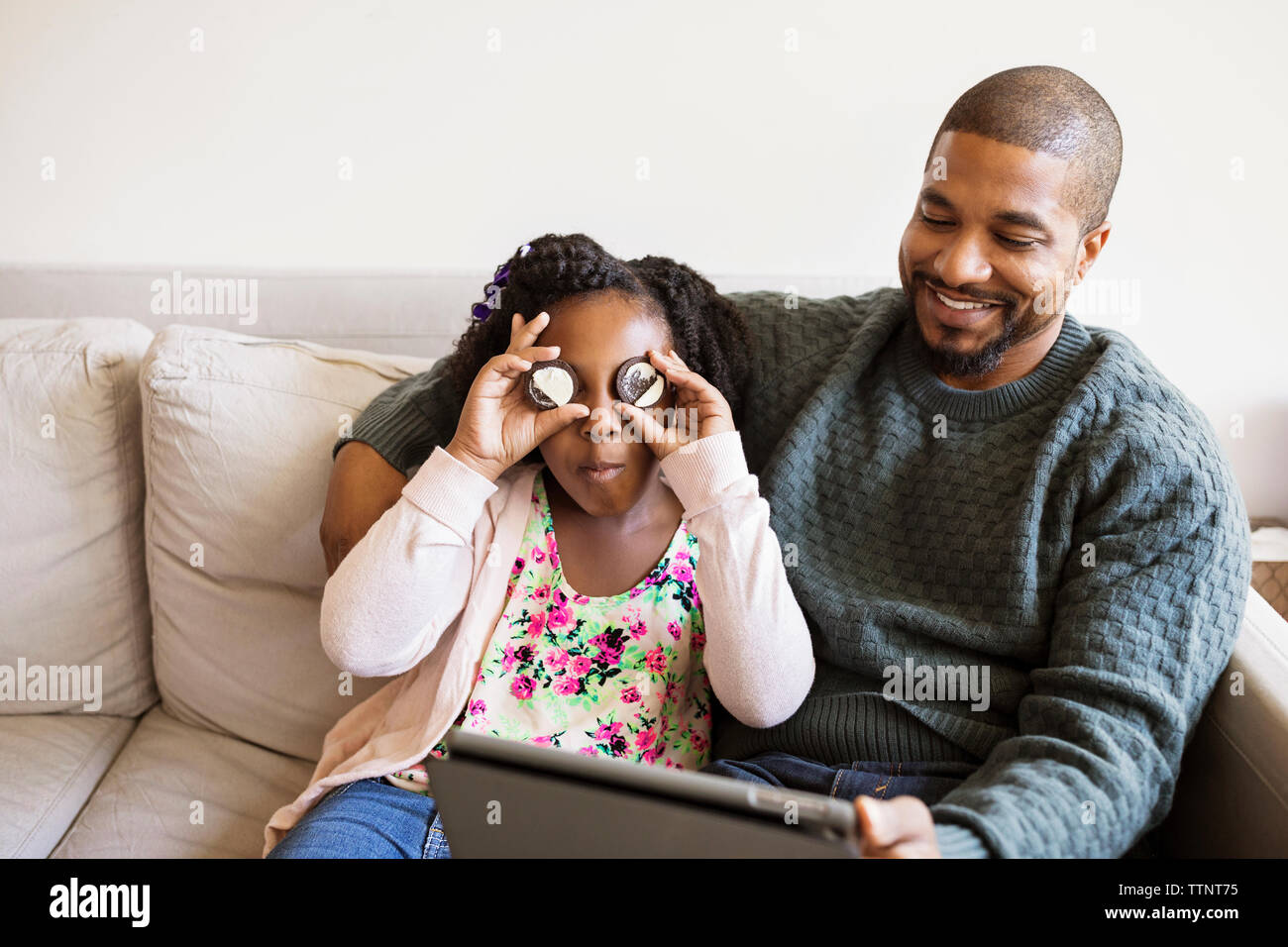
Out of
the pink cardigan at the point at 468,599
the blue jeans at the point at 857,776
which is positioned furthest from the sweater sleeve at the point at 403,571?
the blue jeans at the point at 857,776

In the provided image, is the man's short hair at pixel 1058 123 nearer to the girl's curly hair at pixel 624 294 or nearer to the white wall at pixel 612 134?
the girl's curly hair at pixel 624 294

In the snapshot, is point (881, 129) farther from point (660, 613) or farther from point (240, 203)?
point (240, 203)

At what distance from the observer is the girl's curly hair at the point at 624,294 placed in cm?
143

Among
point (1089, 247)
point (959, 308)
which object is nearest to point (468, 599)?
point (959, 308)

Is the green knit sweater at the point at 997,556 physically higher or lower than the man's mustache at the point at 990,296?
lower

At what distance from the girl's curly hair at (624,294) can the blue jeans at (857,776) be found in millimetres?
529

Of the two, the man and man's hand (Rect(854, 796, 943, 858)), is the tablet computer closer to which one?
man's hand (Rect(854, 796, 943, 858))

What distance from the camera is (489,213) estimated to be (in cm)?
209

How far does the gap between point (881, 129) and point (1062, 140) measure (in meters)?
0.70

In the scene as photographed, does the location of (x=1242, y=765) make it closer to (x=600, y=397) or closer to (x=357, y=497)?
(x=600, y=397)

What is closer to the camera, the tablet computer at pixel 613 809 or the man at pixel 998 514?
the tablet computer at pixel 613 809

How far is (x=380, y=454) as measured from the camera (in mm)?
1591

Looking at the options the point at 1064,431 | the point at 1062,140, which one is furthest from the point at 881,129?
the point at 1064,431
